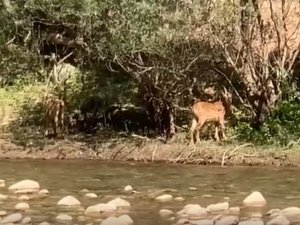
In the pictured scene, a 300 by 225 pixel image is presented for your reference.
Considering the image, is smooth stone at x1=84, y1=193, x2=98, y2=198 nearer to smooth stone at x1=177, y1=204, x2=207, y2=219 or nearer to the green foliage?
smooth stone at x1=177, y1=204, x2=207, y2=219

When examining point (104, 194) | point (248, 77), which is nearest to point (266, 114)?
point (248, 77)

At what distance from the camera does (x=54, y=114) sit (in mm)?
18453

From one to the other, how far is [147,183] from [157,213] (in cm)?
302

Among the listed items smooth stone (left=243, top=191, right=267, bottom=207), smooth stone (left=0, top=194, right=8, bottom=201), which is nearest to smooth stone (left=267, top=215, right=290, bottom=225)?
smooth stone (left=243, top=191, right=267, bottom=207)

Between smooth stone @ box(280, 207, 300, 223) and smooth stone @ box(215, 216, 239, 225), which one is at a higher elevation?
smooth stone @ box(280, 207, 300, 223)

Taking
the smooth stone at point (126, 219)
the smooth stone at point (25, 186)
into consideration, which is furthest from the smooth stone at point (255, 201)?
the smooth stone at point (25, 186)

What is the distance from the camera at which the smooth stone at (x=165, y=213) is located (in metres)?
10.2

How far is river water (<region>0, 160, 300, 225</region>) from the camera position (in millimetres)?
11039

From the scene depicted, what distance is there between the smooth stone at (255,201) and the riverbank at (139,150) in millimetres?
4224

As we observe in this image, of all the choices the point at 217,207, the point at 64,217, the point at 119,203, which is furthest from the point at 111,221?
the point at 217,207

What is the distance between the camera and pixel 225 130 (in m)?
17.4

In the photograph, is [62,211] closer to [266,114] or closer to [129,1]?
[129,1]

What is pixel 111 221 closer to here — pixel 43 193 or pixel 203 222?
pixel 203 222

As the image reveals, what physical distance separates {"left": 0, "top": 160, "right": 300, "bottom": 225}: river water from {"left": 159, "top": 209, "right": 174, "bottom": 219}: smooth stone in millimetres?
89
